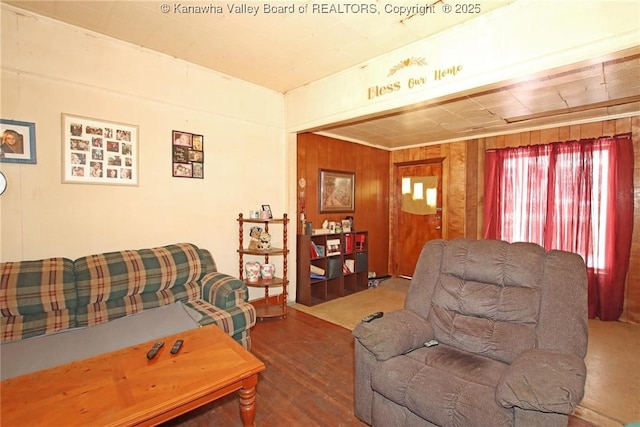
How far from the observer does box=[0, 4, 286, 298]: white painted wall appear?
231 centimetres

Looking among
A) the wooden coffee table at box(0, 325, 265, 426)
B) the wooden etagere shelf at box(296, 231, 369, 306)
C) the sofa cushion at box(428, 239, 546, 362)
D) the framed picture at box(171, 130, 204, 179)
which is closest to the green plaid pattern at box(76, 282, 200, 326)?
the wooden coffee table at box(0, 325, 265, 426)

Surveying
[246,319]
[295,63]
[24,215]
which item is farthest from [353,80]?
[24,215]

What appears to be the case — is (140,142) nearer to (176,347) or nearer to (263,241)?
(263,241)

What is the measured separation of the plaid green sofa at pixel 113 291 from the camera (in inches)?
80.0

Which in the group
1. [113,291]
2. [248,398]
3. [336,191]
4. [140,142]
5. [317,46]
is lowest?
[248,398]

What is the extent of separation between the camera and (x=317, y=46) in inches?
108

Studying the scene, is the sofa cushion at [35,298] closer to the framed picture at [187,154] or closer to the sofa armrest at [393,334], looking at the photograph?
the framed picture at [187,154]

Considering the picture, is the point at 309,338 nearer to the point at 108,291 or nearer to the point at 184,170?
the point at 108,291

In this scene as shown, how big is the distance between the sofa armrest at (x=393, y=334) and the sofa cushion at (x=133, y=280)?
1.68 meters

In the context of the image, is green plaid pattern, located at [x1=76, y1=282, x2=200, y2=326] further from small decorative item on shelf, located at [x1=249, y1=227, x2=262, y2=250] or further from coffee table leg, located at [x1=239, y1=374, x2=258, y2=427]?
coffee table leg, located at [x1=239, y1=374, x2=258, y2=427]

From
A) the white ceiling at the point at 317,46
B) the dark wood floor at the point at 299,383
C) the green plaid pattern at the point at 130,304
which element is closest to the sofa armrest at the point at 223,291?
the green plaid pattern at the point at 130,304

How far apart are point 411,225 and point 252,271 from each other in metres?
3.23

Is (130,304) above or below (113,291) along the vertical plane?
below

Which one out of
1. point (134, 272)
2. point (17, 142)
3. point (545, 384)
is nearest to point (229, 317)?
point (134, 272)
